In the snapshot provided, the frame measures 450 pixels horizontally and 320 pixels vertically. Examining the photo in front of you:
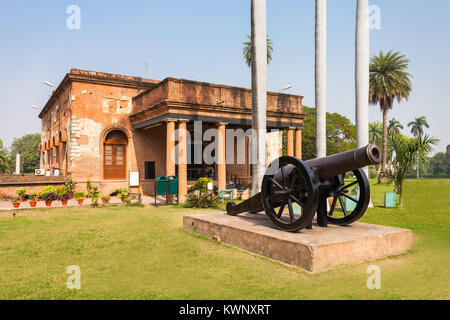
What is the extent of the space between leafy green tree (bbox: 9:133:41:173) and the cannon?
60.6 m

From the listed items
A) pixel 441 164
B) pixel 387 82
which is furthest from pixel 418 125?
pixel 387 82

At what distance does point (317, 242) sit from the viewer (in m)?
5.38

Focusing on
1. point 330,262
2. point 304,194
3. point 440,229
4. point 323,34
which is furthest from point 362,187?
point 323,34

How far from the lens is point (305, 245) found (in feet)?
17.2

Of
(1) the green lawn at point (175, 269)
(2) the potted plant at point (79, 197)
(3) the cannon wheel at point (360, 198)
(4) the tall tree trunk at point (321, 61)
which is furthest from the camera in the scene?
(2) the potted plant at point (79, 197)

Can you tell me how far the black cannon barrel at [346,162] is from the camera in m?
5.69

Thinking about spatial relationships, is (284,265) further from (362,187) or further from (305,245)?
(362,187)

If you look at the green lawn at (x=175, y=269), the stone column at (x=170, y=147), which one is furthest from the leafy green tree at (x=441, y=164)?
the green lawn at (x=175, y=269)

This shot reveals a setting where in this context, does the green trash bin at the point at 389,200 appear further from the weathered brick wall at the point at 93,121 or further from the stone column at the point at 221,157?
the weathered brick wall at the point at 93,121

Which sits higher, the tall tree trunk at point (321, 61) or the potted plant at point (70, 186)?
the tall tree trunk at point (321, 61)

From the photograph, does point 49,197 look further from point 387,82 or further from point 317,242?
point 387,82

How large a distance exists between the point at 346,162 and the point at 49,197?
A: 45.7 feet

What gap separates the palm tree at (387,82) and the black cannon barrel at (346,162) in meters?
35.2
